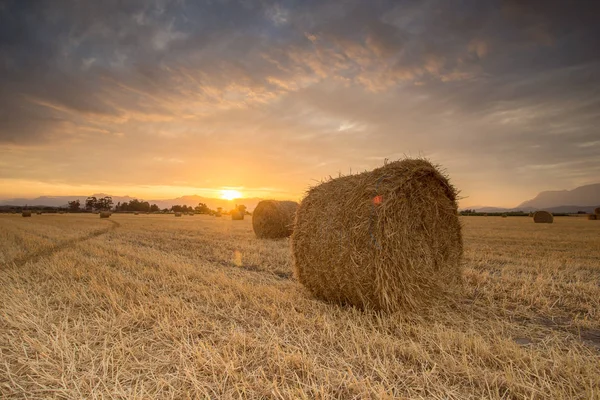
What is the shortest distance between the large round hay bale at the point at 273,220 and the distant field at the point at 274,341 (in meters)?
8.25

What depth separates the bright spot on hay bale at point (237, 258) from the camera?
8963 mm

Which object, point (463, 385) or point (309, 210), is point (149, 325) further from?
point (463, 385)

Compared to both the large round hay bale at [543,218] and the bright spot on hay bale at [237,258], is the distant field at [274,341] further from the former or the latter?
the large round hay bale at [543,218]

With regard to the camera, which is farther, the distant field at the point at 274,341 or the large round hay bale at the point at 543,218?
the large round hay bale at the point at 543,218

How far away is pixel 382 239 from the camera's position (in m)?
4.72

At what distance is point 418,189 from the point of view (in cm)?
541

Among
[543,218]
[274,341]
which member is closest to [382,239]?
[274,341]

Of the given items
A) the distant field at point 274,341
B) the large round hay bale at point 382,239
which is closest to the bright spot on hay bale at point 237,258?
the distant field at point 274,341

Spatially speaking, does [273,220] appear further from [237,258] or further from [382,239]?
[382,239]

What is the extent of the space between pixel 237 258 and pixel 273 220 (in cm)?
579

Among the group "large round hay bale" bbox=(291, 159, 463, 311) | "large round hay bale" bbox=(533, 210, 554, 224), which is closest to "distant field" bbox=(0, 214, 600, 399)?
"large round hay bale" bbox=(291, 159, 463, 311)

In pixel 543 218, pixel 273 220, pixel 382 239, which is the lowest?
pixel 543 218

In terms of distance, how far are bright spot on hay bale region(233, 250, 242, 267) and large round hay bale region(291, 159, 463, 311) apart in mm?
3318

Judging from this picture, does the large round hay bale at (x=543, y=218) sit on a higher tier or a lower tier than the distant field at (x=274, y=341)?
higher
